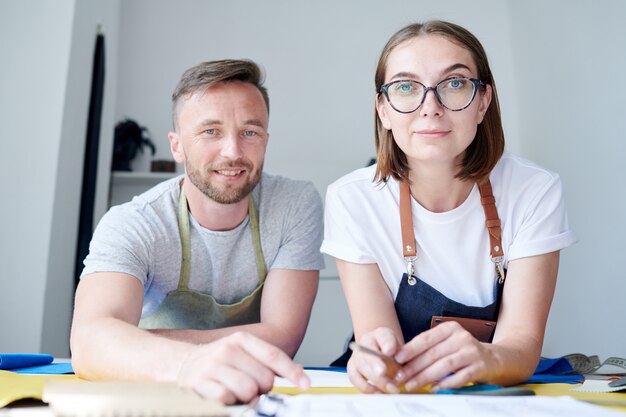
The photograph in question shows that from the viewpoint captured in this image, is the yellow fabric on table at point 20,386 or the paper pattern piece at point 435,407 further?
the yellow fabric on table at point 20,386

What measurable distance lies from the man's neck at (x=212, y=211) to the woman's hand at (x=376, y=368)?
71cm

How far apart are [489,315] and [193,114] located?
877mm

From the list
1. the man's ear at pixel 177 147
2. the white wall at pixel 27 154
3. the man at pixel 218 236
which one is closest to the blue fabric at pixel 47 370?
the man at pixel 218 236

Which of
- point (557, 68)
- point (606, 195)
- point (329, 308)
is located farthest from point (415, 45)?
point (329, 308)

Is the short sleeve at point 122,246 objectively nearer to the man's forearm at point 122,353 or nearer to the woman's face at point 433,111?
the man's forearm at point 122,353

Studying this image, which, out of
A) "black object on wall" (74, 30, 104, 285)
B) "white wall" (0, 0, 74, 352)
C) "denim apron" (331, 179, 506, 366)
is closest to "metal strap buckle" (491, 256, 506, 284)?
"denim apron" (331, 179, 506, 366)

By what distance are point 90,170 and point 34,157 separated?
0.57 metres

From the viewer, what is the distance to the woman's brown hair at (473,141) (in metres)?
1.27

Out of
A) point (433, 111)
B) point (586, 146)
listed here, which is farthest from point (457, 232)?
point (586, 146)

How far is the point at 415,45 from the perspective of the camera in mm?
1252

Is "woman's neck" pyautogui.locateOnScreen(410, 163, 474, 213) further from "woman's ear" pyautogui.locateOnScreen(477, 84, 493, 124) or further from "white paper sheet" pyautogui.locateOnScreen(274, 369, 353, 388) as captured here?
"white paper sheet" pyautogui.locateOnScreen(274, 369, 353, 388)

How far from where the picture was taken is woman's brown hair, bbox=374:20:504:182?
127cm

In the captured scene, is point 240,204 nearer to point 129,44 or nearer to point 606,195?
point 606,195

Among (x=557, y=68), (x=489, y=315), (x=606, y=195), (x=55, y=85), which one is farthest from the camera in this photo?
(x=557, y=68)
